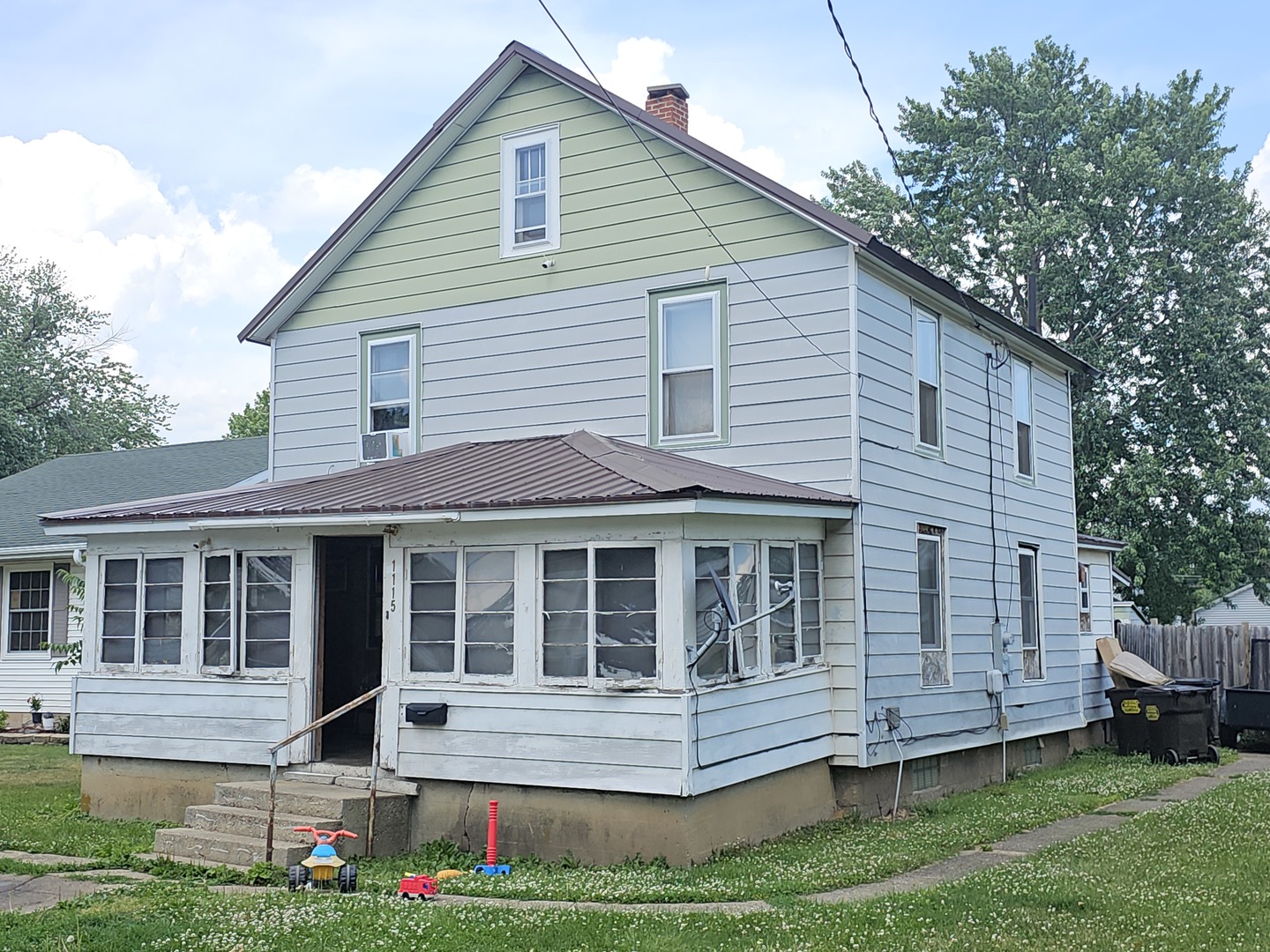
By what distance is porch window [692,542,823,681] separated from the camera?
10.9 meters

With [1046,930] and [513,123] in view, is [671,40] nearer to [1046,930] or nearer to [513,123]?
[513,123]

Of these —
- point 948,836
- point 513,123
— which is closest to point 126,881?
point 948,836

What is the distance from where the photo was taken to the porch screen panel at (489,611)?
11289 millimetres

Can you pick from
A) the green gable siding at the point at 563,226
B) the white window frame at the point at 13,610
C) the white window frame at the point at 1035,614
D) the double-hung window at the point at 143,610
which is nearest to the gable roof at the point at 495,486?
A: the double-hung window at the point at 143,610

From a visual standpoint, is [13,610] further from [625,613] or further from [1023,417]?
[1023,417]

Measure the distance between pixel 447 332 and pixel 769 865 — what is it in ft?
25.3

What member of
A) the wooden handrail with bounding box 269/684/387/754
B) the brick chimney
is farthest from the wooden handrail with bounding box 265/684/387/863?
the brick chimney

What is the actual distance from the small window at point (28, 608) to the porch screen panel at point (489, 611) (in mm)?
13884

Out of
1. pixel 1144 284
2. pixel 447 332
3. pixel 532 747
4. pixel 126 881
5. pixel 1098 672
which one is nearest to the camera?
pixel 126 881

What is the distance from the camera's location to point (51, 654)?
21.5 m

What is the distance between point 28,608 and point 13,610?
0.29 m

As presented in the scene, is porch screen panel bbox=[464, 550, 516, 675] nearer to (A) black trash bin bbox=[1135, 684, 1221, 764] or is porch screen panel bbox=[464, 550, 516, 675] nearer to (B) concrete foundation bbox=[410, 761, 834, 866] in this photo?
(B) concrete foundation bbox=[410, 761, 834, 866]

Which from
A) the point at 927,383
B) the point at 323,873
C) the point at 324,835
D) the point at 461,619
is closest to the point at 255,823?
the point at 324,835

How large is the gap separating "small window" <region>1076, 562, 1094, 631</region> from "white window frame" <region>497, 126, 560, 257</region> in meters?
10.5
